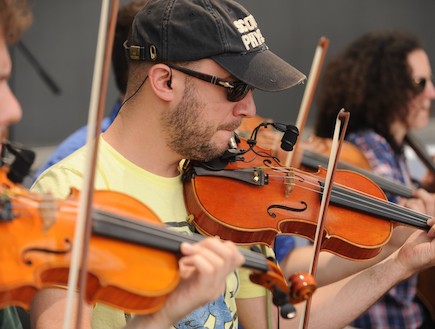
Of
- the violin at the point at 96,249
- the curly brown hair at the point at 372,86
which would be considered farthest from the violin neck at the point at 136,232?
the curly brown hair at the point at 372,86

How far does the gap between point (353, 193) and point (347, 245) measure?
17 centimetres

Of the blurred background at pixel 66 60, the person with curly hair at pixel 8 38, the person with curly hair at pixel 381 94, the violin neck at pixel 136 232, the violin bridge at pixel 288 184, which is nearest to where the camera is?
the violin neck at pixel 136 232

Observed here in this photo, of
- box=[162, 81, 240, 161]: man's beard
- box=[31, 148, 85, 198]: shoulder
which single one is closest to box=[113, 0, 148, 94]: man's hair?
box=[162, 81, 240, 161]: man's beard

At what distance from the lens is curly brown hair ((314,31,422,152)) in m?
3.66

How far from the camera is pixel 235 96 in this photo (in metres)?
2.04

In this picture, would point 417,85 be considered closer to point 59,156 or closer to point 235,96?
point 59,156

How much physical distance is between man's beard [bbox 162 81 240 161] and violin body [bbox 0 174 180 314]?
45 cm

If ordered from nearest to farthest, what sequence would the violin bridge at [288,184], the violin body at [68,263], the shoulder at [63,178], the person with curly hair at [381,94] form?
the violin body at [68,263] < the shoulder at [63,178] < the violin bridge at [288,184] < the person with curly hair at [381,94]

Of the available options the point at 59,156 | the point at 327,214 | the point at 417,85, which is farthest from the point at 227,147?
the point at 417,85

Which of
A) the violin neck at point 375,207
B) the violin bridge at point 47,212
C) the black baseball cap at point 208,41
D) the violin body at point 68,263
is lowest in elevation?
the violin neck at point 375,207

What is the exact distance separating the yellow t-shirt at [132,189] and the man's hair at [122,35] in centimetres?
103

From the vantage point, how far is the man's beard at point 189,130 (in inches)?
80.6

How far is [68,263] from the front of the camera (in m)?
1.49

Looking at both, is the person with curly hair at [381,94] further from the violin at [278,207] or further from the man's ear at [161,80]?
the man's ear at [161,80]
